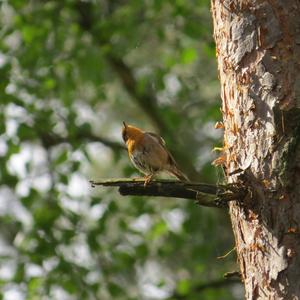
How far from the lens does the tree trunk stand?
3295mm

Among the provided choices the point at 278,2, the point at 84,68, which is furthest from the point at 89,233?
the point at 278,2

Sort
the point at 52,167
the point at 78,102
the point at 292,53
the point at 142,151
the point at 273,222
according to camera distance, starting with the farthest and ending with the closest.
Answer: the point at 78,102 → the point at 52,167 → the point at 142,151 → the point at 292,53 → the point at 273,222

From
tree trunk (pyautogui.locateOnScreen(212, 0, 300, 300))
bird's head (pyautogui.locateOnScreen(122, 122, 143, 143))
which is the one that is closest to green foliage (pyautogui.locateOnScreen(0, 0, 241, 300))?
bird's head (pyautogui.locateOnScreen(122, 122, 143, 143))

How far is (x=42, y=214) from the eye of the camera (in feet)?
25.7

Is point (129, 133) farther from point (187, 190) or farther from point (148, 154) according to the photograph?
point (187, 190)

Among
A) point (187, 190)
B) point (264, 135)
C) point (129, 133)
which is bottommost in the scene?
point (187, 190)

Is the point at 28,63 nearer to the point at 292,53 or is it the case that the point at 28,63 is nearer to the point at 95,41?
the point at 95,41

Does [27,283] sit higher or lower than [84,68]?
lower

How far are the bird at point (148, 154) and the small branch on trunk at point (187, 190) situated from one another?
2419 mm

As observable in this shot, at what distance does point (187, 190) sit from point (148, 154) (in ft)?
8.38

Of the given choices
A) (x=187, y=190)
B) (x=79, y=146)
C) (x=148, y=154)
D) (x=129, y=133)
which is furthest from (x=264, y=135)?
(x=79, y=146)

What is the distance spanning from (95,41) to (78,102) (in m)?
2.38

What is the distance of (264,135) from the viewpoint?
346 centimetres

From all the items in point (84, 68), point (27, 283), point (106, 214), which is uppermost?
point (84, 68)
